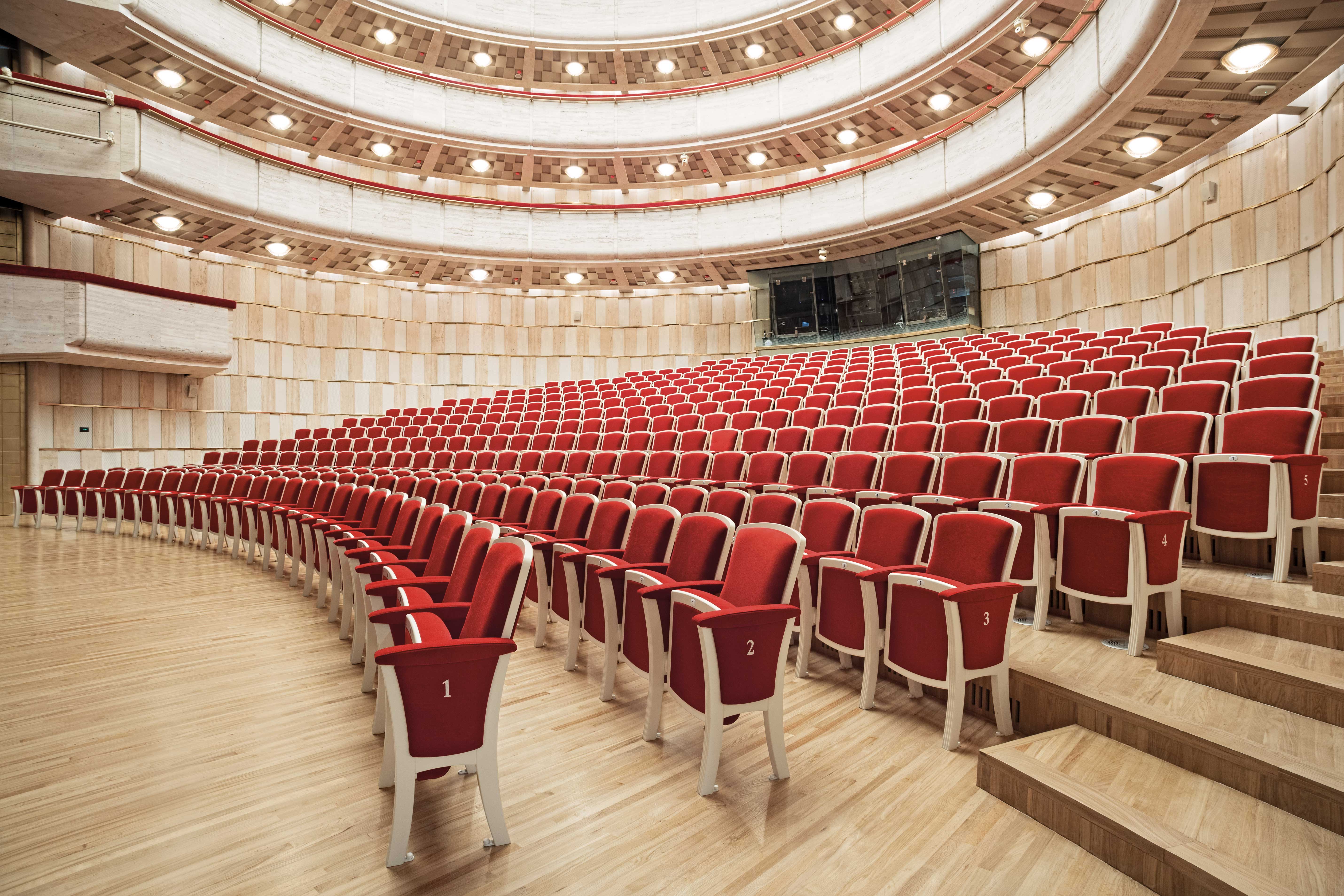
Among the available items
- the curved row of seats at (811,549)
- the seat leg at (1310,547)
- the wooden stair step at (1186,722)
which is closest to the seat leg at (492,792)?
the curved row of seats at (811,549)

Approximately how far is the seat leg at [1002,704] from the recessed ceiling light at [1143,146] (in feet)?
11.3

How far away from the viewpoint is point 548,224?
5859 millimetres

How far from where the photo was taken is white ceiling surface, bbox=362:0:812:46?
5.32 metres

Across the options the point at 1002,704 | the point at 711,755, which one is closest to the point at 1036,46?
the point at 1002,704

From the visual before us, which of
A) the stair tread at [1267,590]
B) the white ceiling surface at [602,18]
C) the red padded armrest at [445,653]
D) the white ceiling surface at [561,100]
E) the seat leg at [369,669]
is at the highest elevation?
the white ceiling surface at [602,18]

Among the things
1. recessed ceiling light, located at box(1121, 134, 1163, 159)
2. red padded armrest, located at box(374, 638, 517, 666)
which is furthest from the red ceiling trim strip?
red padded armrest, located at box(374, 638, 517, 666)

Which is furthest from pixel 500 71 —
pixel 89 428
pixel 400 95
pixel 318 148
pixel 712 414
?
pixel 712 414

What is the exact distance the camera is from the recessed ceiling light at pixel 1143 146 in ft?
11.0

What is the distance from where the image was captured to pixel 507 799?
2.89 feet

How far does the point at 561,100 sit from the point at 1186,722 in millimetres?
6012

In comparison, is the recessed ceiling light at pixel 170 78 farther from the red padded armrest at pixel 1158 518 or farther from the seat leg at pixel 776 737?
the red padded armrest at pixel 1158 518

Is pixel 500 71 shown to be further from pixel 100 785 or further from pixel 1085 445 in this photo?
pixel 100 785

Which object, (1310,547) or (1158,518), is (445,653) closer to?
(1158,518)

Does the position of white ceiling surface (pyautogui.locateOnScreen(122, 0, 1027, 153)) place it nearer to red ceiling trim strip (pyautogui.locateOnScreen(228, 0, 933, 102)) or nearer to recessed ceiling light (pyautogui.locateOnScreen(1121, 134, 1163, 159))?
red ceiling trim strip (pyautogui.locateOnScreen(228, 0, 933, 102))
